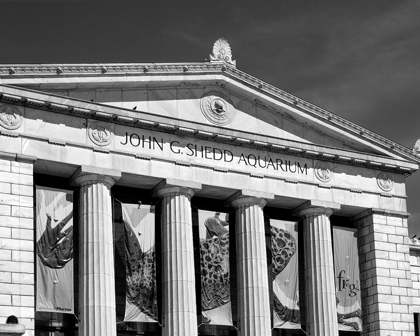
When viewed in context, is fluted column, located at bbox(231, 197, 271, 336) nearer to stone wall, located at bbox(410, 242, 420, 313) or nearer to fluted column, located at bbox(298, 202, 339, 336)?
fluted column, located at bbox(298, 202, 339, 336)

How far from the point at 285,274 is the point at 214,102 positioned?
9.11 m

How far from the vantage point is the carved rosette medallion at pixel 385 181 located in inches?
1943

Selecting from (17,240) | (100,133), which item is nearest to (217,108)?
(100,133)

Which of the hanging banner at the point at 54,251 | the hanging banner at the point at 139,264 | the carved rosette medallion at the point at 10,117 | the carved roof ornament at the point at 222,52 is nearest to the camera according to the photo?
the hanging banner at the point at 54,251

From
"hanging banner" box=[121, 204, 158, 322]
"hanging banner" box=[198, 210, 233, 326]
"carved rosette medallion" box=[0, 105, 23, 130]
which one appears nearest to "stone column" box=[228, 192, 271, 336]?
"hanging banner" box=[198, 210, 233, 326]

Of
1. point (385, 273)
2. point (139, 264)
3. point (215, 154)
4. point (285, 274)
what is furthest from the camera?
point (385, 273)

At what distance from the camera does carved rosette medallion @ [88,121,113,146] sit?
4125 cm

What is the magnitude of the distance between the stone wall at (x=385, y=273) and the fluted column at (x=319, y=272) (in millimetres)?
2596

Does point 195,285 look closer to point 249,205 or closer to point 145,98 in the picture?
point 249,205

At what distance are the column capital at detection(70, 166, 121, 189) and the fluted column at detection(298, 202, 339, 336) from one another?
10.8m

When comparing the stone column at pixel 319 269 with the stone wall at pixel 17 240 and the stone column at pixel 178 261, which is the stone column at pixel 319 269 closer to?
the stone column at pixel 178 261

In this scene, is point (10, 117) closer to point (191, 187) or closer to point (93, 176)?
point (93, 176)

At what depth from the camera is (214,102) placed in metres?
45.6

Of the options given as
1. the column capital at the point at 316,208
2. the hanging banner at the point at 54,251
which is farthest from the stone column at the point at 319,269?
the hanging banner at the point at 54,251
